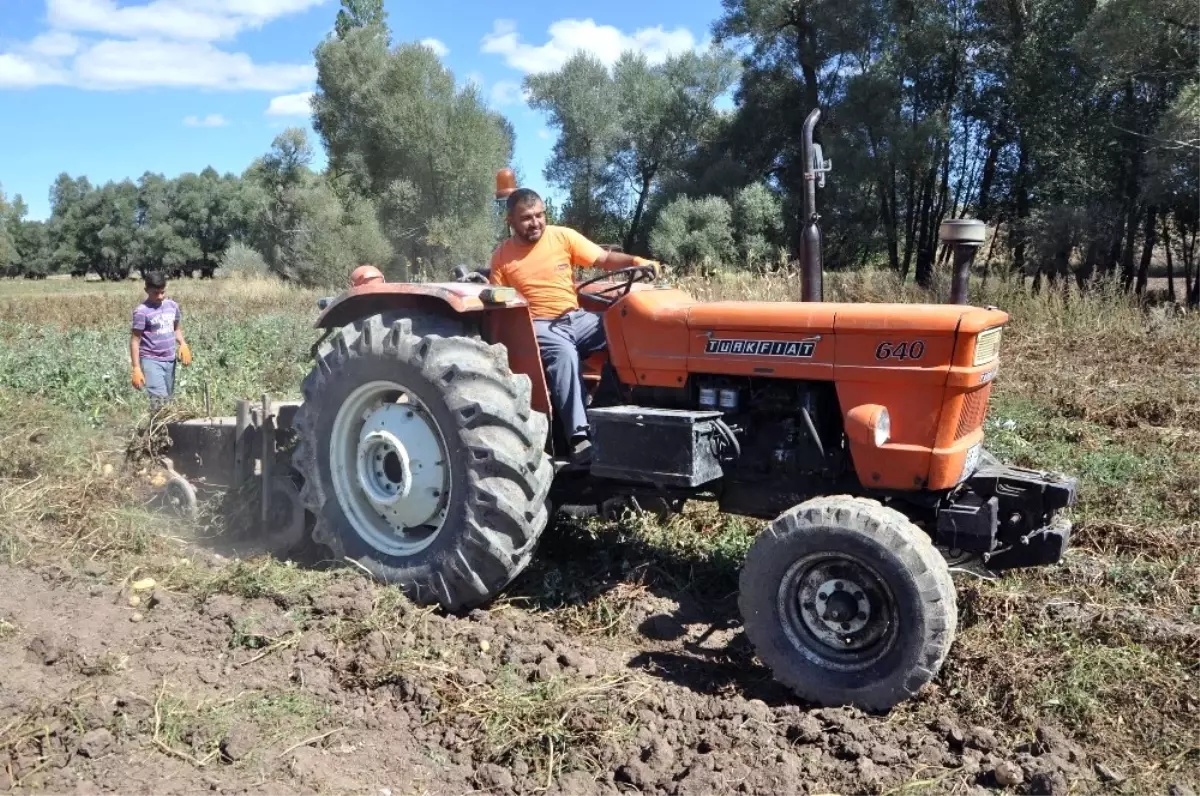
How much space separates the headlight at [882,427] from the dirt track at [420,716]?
98 cm

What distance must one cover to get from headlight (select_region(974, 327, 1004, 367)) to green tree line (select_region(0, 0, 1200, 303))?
839 cm

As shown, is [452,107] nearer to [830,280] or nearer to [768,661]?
[830,280]

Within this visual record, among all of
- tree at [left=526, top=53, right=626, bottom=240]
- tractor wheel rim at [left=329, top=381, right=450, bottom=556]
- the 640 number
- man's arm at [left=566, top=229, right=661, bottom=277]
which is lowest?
tractor wheel rim at [left=329, top=381, right=450, bottom=556]

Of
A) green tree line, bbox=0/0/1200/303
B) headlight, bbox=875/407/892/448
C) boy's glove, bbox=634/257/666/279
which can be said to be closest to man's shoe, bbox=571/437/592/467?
boy's glove, bbox=634/257/666/279

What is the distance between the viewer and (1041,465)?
6.50 meters

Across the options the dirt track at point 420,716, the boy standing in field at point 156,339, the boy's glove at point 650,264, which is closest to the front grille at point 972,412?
the dirt track at point 420,716

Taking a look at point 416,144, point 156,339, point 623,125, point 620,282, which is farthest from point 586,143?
point 620,282

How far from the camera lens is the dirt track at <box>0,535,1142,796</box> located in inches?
120

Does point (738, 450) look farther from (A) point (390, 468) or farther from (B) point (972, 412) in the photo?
(A) point (390, 468)

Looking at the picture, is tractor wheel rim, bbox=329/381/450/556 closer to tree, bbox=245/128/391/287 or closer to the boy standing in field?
the boy standing in field

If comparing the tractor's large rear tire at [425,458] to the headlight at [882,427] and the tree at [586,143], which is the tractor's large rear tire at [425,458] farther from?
the tree at [586,143]

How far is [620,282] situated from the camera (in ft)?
17.0

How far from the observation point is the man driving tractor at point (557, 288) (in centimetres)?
460

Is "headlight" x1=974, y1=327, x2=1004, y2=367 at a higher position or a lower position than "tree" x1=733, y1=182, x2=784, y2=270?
lower
